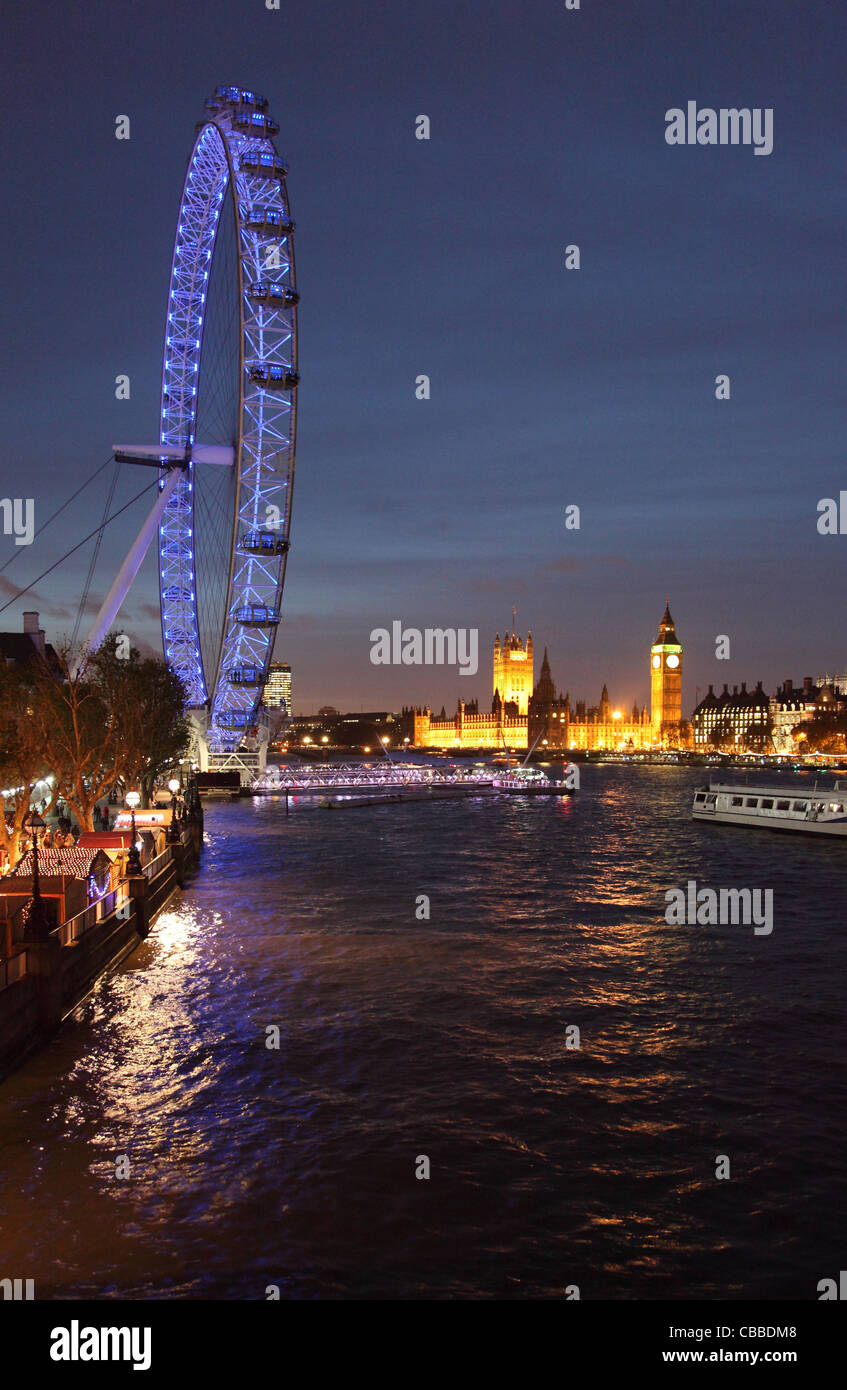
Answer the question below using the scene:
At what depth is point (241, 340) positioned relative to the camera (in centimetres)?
5441

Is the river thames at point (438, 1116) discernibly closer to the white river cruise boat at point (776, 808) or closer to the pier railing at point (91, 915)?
the pier railing at point (91, 915)

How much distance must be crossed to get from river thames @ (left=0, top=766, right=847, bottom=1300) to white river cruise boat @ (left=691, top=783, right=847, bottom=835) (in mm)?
31884

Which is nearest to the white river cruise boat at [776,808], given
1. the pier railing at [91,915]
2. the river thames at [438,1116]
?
the river thames at [438,1116]

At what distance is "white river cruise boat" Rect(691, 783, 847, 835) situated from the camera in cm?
5909

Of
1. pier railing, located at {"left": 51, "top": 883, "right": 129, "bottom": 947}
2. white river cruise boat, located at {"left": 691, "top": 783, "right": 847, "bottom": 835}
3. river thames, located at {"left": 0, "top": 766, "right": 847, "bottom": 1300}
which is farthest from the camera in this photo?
white river cruise boat, located at {"left": 691, "top": 783, "right": 847, "bottom": 835}

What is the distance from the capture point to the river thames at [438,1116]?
10.2 m

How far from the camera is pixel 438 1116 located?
45.8ft

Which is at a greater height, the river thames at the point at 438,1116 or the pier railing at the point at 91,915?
the pier railing at the point at 91,915

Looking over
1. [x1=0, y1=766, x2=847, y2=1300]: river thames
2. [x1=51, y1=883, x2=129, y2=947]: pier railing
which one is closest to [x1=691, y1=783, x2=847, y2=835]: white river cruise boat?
[x1=0, y1=766, x2=847, y2=1300]: river thames

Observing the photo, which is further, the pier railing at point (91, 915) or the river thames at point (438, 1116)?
the pier railing at point (91, 915)

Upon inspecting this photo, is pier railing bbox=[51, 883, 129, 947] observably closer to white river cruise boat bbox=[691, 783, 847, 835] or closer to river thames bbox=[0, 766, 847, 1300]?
river thames bbox=[0, 766, 847, 1300]

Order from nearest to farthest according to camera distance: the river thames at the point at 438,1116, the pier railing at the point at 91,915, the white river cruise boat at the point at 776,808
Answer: the river thames at the point at 438,1116
the pier railing at the point at 91,915
the white river cruise boat at the point at 776,808

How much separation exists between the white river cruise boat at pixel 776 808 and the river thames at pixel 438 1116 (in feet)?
105
